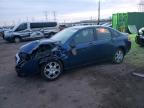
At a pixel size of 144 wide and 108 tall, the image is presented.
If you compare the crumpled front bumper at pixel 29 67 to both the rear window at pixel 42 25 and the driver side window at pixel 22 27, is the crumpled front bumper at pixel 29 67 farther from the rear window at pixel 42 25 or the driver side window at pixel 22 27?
the rear window at pixel 42 25

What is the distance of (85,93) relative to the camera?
213 inches

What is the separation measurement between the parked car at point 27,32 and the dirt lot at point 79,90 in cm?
1289

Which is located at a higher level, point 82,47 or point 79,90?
point 82,47

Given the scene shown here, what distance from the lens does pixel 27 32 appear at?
2019cm

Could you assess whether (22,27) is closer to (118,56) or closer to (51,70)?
(118,56)

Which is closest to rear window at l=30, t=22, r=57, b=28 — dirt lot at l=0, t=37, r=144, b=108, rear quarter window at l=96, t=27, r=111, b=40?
dirt lot at l=0, t=37, r=144, b=108

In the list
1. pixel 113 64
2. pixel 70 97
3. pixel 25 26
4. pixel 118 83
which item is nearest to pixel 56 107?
pixel 70 97

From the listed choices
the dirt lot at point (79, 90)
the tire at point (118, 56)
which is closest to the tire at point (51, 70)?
the dirt lot at point (79, 90)

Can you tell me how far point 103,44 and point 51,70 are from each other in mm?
2220

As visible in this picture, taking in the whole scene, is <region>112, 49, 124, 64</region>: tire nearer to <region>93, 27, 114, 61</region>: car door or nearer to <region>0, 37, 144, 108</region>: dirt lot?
<region>93, 27, 114, 61</region>: car door

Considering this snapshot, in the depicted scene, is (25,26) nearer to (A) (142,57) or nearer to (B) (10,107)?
→ (A) (142,57)

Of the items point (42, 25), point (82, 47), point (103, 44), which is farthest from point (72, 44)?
point (42, 25)

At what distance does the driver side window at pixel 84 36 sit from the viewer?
6984mm

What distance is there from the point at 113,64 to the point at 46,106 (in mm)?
4087
